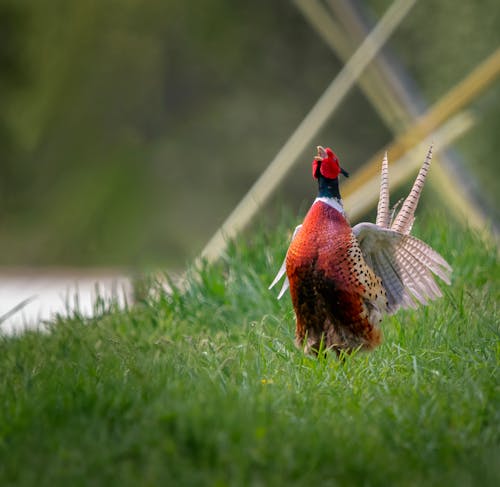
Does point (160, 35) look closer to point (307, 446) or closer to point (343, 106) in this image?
point (343, 106)

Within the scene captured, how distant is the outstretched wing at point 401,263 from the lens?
3291 mm

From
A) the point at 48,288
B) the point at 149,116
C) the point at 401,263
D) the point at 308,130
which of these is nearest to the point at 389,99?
the point at 308,130

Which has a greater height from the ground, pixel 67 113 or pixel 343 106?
pixel 67 113

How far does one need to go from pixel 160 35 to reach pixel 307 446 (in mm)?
8416

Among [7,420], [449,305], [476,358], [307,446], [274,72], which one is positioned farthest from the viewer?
[274,72]

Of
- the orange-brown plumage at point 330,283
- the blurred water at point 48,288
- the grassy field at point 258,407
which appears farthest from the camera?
the blurred water at point 48,288

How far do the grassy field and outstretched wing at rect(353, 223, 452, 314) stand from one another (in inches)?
6.3

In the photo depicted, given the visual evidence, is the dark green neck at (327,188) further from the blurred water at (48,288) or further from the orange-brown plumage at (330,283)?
the blurred water at (48,288)

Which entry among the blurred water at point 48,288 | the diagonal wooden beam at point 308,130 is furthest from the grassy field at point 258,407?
the blurred water at point 48,288

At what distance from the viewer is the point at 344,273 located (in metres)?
3.15

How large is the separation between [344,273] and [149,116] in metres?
7.31

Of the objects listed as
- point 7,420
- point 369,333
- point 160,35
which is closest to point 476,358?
point 369,333

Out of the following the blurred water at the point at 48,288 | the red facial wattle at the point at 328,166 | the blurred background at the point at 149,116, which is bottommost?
the red facial wattle at the point at 328,166

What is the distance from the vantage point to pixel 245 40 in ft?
32.8
